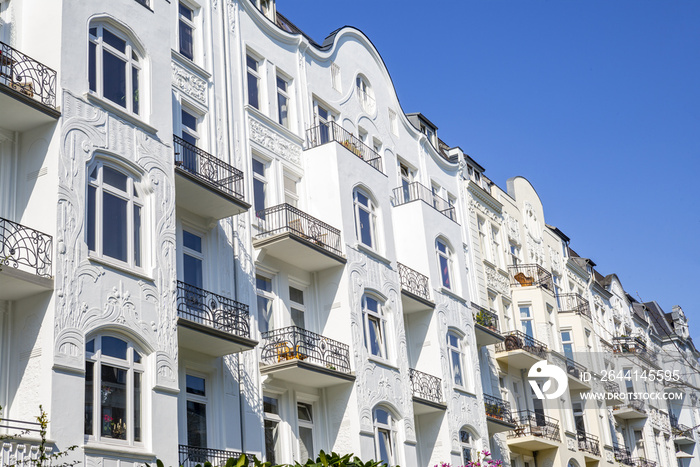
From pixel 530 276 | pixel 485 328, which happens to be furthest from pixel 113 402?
pixel 530 276

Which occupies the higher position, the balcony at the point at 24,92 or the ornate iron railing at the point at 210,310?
the balcony at the point at 24,92

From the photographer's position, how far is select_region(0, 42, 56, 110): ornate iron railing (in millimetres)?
15352

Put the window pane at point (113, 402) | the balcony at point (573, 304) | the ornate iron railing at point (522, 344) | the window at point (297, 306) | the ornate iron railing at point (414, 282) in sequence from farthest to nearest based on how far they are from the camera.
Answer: the balcony at point (573, 304) < the ornate iron railing at point (522, 344) < the ornate iron railing at point (414, 282) < the window at point (297, 306) < the window pane at point (113, 402)

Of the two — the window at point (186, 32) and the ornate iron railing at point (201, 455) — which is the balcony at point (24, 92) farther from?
the ornate iron railing at point (201, 455)

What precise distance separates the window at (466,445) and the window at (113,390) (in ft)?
46.3

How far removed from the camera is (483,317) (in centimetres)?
3200

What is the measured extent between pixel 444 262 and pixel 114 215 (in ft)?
51.5

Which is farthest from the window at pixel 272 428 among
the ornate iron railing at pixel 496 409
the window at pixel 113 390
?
the ornate iron railing at pixel 496 409

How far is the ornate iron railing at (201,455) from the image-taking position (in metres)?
17.3

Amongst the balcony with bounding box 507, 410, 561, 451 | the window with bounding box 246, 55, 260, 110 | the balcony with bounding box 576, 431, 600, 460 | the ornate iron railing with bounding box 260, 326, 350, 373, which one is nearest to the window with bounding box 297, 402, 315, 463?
the ornate iron railing with bounding box 260, 326, 350, 373

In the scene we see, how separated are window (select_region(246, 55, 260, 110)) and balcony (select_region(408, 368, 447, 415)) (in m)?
8.71

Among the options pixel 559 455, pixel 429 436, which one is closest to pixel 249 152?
pixel 429 436

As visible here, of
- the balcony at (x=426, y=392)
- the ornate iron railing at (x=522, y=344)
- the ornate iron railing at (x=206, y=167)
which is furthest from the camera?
the ornate iron railing at (x=522, y=344)

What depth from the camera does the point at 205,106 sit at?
21.4 meters
